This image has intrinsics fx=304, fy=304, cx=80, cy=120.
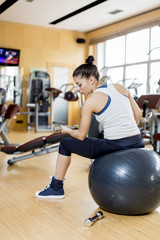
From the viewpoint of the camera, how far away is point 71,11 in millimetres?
6965

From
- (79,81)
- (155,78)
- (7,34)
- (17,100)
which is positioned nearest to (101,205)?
(79,81)

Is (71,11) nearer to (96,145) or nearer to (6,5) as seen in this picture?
(6,5)

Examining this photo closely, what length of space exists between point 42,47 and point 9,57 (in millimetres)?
1054

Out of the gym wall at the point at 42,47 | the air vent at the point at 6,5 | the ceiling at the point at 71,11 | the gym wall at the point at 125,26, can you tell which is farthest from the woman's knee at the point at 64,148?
the gym wall at the point at 42,47

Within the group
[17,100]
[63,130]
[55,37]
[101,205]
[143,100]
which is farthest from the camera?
[55,37]

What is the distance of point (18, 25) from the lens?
8.05m

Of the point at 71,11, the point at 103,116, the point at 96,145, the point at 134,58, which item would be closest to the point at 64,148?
the point at 96,145

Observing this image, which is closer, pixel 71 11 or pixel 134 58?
pixel 71 11

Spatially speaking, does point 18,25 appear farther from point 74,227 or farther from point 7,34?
A: point 74,227

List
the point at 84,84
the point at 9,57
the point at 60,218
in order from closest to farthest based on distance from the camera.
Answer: the point at 60,218 < the point at 84,84 < the point at 9,57

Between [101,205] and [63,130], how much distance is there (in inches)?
22.4

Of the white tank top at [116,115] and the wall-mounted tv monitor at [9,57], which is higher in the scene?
the wall-mounted tv monitor at [9,57]

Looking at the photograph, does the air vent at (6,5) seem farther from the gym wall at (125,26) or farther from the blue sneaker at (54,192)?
the blue sneaker at (54,192)

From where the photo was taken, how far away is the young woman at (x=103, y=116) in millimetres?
1975
